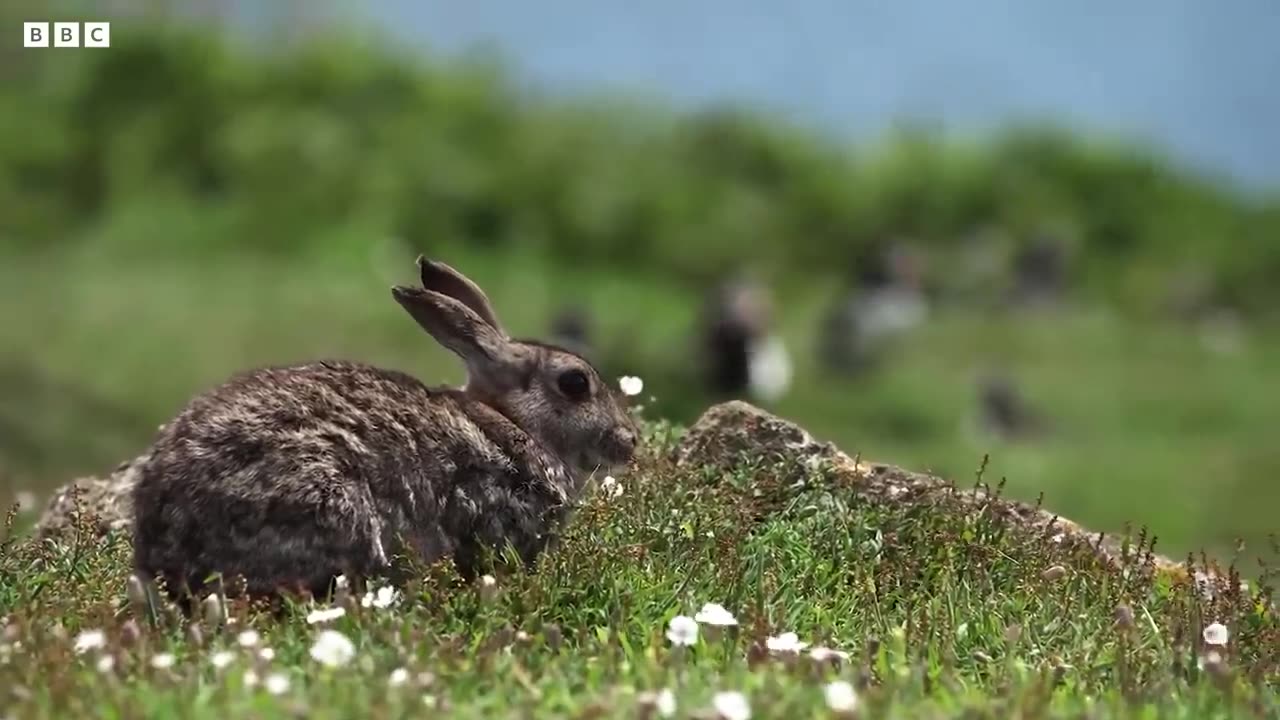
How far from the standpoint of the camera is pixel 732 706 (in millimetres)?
6285

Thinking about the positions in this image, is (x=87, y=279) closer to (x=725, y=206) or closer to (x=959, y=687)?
(x=725, y=206)

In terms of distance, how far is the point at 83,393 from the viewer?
25297 mm

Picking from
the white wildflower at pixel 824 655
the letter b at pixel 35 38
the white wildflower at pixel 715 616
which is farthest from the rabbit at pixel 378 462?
the letter b at pixel 35 38

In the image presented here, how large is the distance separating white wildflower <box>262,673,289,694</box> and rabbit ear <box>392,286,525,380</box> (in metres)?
2.70

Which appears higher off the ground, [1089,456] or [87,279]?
[87,279]

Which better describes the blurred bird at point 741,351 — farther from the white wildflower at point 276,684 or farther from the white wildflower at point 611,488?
the white wildflower at point 276,684

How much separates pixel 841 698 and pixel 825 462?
3.89 m

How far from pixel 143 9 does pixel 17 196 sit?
7.67m

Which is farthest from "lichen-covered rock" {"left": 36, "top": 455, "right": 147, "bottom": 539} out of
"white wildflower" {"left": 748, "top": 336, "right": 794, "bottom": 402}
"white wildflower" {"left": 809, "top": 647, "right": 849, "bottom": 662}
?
"white wildflower" {"left": 748, "top": 336, "right": 794, "bottom": 402}

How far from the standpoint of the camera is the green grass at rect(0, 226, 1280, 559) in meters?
24.6

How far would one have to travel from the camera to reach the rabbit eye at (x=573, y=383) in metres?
9.27

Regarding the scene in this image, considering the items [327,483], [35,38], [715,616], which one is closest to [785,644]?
[715,616]

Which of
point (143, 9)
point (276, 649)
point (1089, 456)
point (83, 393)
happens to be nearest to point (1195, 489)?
point (1089, 456)

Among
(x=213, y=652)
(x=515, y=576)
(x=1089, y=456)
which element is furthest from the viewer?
(x=1089, y=456)
